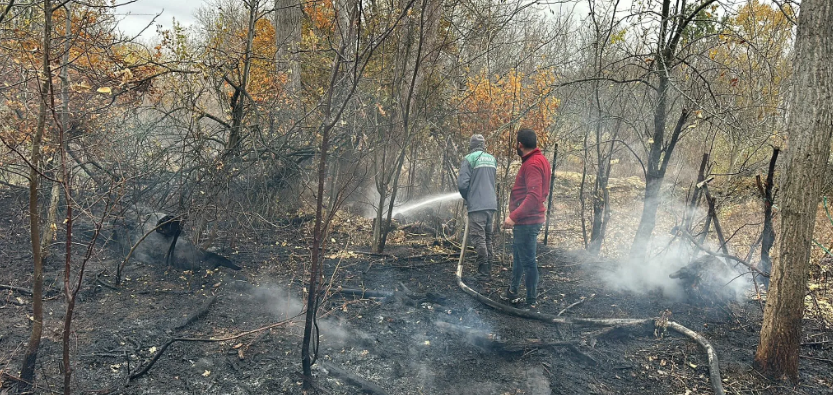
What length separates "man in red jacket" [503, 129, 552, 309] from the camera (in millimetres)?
5418

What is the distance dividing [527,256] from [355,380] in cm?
252

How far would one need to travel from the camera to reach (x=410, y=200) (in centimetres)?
1189

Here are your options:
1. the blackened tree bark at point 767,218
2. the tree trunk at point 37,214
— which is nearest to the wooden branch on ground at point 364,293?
the tree trunk at point 37,214

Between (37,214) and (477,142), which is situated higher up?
(477,142)

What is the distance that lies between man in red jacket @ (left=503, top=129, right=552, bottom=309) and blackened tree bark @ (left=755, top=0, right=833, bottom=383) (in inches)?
84.9

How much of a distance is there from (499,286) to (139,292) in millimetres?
4471

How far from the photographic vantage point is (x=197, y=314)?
202 inches

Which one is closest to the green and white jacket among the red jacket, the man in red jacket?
the man in red jacket

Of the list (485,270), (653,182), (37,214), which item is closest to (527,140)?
(485,270)

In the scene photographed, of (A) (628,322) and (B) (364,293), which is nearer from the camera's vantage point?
(A) (628,322)

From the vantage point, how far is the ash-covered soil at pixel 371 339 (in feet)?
13.3

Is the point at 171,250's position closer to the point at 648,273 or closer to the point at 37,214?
the point at 37,214

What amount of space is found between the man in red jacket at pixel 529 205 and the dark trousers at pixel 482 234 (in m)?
1.14

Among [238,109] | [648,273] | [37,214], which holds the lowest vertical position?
[648,273]
